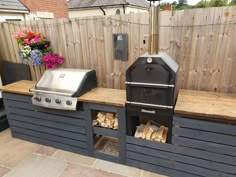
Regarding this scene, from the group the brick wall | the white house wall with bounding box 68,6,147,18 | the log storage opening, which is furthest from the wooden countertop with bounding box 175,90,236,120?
the white house wall with bounding box 68,6,147,18

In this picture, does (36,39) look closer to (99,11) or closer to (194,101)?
(194,101)

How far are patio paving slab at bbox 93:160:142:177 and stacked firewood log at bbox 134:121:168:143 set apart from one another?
0.42 meters

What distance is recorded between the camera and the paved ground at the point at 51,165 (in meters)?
2.09

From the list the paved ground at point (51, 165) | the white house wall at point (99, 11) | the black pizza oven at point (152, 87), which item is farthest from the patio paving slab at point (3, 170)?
the white house wall at point (99, 11)

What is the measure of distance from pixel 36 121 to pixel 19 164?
560 millimetres

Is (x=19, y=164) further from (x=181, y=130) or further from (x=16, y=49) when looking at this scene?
(x=181, y=130)

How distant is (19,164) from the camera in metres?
2.26

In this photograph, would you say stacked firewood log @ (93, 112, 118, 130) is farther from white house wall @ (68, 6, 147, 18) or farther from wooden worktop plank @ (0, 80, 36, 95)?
white house wall @ (68, 6, 147, 18)

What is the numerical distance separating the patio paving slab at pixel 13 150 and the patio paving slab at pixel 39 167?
0.37 ft

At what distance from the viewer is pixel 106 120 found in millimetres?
2211

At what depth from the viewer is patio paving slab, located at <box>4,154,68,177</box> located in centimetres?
210

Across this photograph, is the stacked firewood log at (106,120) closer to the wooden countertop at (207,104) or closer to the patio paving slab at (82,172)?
the patio paving slab at (82,172)

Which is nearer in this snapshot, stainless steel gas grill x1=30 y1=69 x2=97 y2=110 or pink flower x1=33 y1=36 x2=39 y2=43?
stainless steel gas grill x1=30 y1=69 x2=97 y2=110

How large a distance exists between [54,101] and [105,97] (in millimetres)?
620
